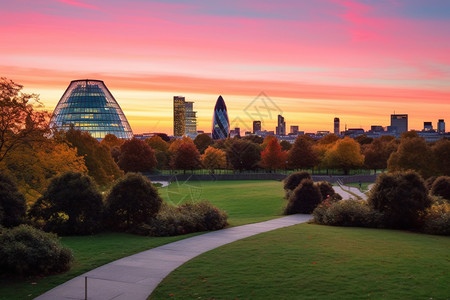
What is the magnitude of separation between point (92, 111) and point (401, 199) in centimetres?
14578

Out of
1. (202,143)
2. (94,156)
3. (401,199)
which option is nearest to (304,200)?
(401,199)

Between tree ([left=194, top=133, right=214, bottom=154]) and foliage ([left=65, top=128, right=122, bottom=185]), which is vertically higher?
tree ([left=194, top=133, right=214, bottom=154])

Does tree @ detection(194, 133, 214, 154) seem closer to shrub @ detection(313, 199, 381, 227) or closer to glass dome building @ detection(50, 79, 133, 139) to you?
glass dome building @ detection(50, 79, 133, 139)

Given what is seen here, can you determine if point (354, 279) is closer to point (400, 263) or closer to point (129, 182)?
point (400, 263)

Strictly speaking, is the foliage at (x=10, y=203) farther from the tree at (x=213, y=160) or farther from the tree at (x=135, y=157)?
the tree at (x=213, y=160)

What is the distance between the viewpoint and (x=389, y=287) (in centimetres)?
1102

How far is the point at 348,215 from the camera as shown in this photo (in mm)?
22875

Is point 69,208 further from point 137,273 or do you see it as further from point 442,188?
point 442,188

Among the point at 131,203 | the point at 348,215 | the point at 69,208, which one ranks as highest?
the point at 131,203

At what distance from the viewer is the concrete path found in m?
10.9

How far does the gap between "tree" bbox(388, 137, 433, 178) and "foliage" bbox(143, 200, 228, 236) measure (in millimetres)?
43717

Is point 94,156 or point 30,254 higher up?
point 94,156

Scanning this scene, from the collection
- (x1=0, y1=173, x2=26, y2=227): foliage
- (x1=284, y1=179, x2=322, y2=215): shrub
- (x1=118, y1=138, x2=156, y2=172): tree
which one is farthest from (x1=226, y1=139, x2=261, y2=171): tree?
(x1=0, y1=173, x2=26, y2=227): foliage

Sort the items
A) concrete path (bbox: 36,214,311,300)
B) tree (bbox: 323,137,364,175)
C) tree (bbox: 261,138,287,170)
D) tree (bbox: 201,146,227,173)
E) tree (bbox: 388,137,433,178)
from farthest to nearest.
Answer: tree (bbox: 201,146,227,173) < tree (bbox: 261,138,287,170) < tree (bbox: 323,137,364,175) < tree (bbox: 388,137,433,178) < concrete path (bbox: 36,214,311,300)
